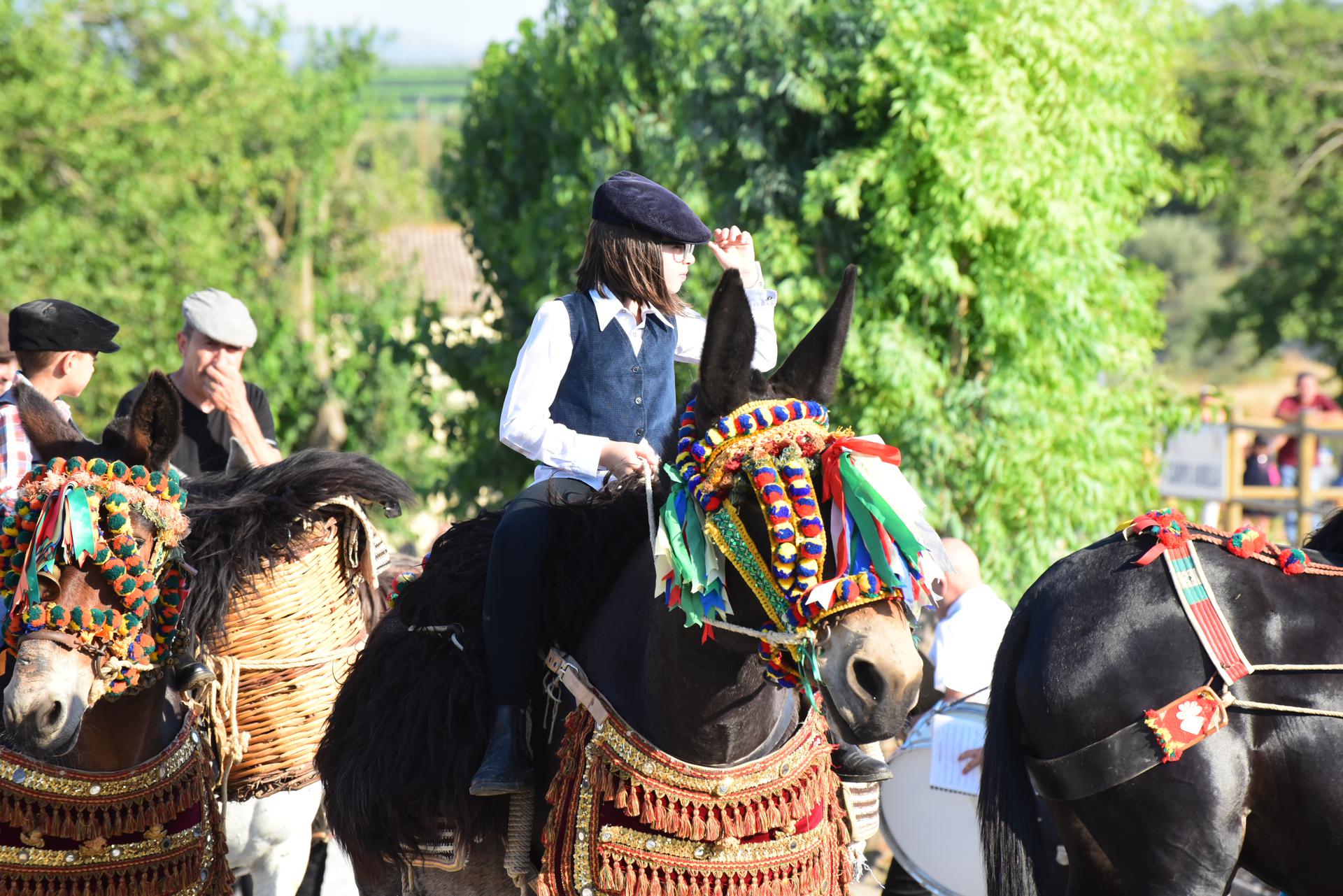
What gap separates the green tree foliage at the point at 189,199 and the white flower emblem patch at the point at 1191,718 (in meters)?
10.3

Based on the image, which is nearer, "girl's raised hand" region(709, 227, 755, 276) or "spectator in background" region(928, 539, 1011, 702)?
"girl's raised hand" region(709, 227, 755, 276)

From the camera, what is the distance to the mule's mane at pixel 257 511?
13.0 ft

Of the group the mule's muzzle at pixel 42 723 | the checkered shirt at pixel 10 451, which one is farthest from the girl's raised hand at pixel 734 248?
the checkered shirt at pixel 10 451

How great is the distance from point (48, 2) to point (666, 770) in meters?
16.8

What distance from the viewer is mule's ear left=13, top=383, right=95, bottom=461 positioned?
350 centimetres

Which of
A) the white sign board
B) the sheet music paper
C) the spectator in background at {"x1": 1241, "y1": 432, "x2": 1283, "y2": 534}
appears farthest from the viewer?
the spectator in background at {"x1": 1241, "y1": 432, "x2": 1283, "y2": 534}

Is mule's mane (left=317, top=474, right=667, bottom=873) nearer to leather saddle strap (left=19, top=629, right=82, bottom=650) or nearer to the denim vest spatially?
the denim vest

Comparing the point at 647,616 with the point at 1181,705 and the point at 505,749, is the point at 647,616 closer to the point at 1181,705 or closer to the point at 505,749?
the point at 505,749

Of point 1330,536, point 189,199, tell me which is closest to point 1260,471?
point 1330,536

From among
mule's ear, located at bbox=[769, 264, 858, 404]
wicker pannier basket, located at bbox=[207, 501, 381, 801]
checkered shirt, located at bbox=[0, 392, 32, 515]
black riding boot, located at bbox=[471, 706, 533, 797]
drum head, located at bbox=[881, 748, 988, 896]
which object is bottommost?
drum head, located at bbox=[881, 748, 988, 896]

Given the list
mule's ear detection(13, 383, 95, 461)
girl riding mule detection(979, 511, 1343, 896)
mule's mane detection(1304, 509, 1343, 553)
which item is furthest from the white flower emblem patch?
mule's ear detection(13, 383, 95, 461)

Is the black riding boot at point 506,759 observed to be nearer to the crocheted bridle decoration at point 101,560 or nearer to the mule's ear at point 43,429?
the crocheted bridle decoration at point 101,560

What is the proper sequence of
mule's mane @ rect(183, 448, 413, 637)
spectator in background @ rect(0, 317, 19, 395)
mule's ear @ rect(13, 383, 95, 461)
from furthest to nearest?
1. spectator in background @ rect(0, 317, 19, 395)
2. mule's mane @ rect(183, 448, 413, 637)
3. mule's ear @ rect(13, 383, 95, 461)

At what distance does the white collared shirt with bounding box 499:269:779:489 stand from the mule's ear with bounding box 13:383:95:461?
1239mm
